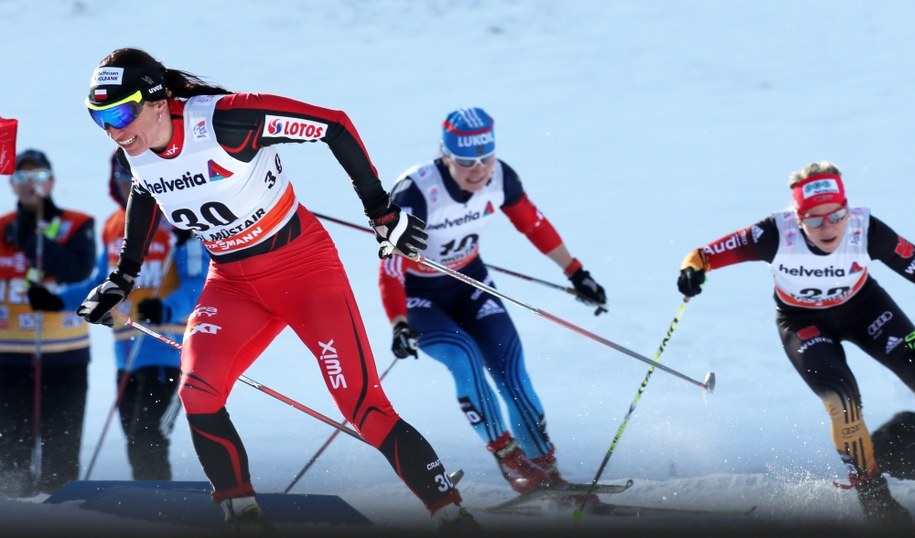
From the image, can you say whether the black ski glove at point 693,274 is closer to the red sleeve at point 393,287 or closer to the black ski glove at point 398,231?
the red sleeve at point 393,287

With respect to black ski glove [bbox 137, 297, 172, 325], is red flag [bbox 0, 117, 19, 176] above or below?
above

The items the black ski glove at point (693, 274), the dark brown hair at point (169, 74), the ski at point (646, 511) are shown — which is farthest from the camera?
the black ski glove at point (693, 274)

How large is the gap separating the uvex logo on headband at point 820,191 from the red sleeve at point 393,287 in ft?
5.40

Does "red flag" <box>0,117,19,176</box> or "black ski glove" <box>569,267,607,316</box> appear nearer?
"red flag" <box>0,117,19,176</box>

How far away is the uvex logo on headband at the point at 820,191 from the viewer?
16.7 feet

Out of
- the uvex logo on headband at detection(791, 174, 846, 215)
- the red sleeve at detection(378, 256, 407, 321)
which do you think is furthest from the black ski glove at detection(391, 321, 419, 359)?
the uvex logo on headband at detection(791, 174, 846, 215)

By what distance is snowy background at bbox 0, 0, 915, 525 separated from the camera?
265 inches

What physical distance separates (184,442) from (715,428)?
9.60 feet

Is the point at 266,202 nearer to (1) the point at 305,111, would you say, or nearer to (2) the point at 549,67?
(1) the point at 305,111

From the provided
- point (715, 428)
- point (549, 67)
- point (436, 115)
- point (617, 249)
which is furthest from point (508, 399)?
point (549, 67)

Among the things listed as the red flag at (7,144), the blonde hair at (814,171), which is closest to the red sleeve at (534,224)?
the blonde hair at (814,171)

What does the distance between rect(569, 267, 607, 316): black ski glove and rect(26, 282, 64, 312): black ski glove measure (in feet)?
7.43

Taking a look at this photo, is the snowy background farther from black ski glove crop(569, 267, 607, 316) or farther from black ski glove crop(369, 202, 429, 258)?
black ski glove crop(369, 202, 429, 258)

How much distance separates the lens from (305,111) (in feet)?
12.9
